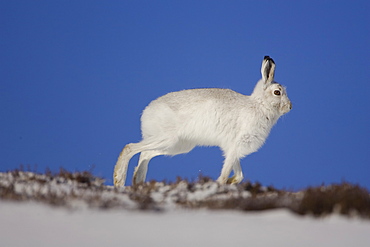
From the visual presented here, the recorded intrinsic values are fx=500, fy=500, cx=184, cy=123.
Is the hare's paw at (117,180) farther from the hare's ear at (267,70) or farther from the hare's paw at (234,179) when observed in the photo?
the hare's ear at (267,70)

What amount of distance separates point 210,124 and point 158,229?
631 cm

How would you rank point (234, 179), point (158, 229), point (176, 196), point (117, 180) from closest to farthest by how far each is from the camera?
1. point (158, 229)
2. point (176, 196)
3. point (117, 180)
4. point (234, 179)

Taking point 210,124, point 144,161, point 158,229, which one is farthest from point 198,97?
point 158,229

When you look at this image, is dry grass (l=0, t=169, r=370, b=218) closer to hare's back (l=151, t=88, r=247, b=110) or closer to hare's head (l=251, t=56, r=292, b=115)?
hare's back (l=151, t=88, r=247, b=110)

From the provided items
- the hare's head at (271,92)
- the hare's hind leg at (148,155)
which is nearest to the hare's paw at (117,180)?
the hare's hind leg at (148,155)

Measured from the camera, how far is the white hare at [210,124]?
11.2 m

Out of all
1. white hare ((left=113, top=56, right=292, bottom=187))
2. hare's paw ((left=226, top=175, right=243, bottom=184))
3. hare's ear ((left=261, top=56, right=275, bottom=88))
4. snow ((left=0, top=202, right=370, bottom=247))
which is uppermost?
hare's ear ((left=261, top=56, right=275, bottom=88))

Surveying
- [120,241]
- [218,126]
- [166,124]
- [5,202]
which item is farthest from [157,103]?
[120,241]

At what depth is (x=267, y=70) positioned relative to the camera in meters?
11.9

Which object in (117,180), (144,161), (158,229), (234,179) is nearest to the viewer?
(158,229)

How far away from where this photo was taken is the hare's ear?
11.8 meters

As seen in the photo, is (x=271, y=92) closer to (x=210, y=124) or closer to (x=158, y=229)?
(x=210, y=124)

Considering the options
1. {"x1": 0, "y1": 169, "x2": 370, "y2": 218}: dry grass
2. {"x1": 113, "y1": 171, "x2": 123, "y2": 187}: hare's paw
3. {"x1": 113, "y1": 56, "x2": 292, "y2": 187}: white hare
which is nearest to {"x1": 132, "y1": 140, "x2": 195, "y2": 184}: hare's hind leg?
{"x1": 113, "y1": 56, "x2": 292, "y2": 187}: white hare

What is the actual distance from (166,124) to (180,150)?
31.3 inches
